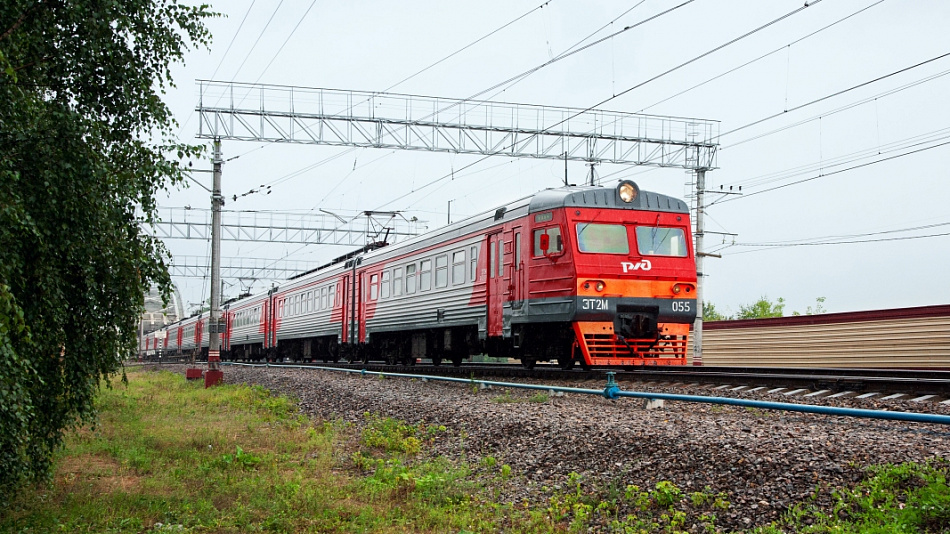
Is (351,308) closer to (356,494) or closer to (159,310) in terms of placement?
(159,310)

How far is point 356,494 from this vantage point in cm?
743

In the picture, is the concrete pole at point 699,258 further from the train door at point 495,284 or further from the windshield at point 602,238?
the windshield at point 602,238

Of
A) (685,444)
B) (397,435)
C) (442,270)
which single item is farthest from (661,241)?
(685,444)

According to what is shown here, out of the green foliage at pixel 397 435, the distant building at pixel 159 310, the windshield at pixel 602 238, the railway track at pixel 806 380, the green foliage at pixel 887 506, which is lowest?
the green foliage at pixel 397 435

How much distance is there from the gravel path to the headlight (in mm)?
4032

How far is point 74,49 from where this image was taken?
725 centimetres

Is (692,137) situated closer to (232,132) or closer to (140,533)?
(232,132)

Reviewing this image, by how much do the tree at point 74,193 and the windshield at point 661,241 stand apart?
857 cm

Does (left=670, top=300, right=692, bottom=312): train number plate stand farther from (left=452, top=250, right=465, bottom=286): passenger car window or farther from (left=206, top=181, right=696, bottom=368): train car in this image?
(left=452, top=250, right=465, bottom=286): passenger car window

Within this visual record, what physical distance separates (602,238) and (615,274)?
64cm

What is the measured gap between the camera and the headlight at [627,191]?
14.9 meters

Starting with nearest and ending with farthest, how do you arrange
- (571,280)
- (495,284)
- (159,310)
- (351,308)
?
(571,280)
(159,310)
(495,284)
(351,308)

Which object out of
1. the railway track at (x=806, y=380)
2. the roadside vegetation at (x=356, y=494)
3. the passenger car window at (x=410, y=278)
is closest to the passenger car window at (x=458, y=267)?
the railway track at (x=806, y=380)

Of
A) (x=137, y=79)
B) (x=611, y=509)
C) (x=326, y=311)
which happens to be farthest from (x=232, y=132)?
(x=611, y=509)
